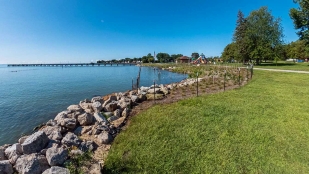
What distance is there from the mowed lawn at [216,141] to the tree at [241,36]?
38637 millimetres

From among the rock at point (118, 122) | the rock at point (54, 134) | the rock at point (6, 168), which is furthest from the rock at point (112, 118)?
the rock at point (6, 168)

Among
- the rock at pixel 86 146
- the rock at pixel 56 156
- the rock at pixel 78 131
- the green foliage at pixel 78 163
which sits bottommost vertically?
the rock at pixel 78 131

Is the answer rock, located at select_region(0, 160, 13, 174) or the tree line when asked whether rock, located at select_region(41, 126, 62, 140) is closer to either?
rock, located at select_region(0, 160, 13, 174)

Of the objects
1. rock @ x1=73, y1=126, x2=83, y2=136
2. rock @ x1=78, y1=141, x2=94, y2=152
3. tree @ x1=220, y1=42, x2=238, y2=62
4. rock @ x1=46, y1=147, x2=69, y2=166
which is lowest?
rock @ x1=73, y1=126, x2=83, y2=136

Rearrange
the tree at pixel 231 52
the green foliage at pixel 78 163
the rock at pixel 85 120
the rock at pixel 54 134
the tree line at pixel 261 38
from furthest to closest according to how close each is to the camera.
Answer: the tree at pixel 231 52 → the tree line at pixel 261 38 → the rock at pixel 85 120 → the rock at pixel 54 134 → the green foliage at pixel 78 163

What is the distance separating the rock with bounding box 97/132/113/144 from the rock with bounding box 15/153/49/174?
1811mm

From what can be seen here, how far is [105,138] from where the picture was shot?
5688 millimetres

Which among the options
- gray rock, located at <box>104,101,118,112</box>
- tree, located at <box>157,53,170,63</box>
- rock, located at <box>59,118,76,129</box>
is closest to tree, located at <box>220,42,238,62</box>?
gray rock, located at <box>104,101,118,112</box>

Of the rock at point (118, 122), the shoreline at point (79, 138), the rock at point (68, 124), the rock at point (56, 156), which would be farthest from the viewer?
the rock at point (118, 122)

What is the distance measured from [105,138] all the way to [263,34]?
45.4 metres

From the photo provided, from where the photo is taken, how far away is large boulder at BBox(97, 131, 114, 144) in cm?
566

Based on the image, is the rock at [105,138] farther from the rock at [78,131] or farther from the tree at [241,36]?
the tree at [241,36]

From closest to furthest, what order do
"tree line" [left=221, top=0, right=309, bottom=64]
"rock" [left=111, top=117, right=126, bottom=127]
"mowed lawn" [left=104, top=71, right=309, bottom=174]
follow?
"mowed lawn" [left=104, top=71, right=309, bottom=174] → "rock" [left=111, top=117, right=126, bottom=127] → "tree line" [left=221, top=0, right=309, bottom=64]

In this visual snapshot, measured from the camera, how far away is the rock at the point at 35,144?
14.5 ft
